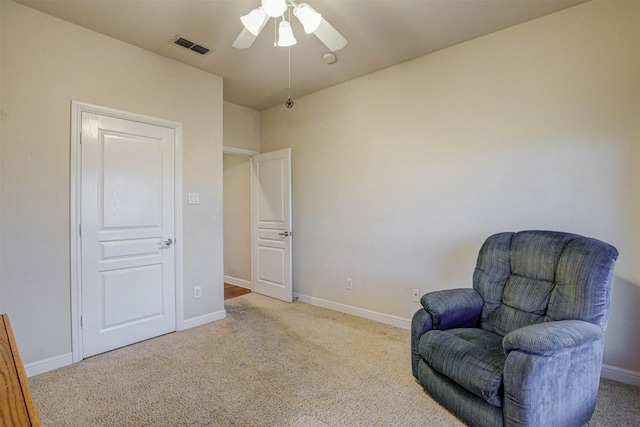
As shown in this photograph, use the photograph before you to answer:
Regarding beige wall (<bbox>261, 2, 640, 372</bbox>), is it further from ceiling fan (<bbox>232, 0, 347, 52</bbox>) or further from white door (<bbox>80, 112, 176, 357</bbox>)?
white door (<bbox>80, 112, 176, 357</bbox>)

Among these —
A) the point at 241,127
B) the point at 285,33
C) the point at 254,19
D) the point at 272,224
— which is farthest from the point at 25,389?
the point at 241,127

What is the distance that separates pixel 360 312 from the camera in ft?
11.5

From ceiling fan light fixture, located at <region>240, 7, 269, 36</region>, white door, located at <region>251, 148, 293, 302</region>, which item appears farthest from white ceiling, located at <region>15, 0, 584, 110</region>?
Answer: white door, located at <region>251, 148, 293, 302</region>

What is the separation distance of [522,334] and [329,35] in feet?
6.61

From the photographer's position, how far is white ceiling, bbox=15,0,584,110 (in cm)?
223

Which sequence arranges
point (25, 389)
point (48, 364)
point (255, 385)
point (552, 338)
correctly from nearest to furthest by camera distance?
point (25, 389) → point (552, 338) → point (255, 385) → point (48, 364)

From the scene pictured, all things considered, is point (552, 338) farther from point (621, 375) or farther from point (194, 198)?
point (194, 198)

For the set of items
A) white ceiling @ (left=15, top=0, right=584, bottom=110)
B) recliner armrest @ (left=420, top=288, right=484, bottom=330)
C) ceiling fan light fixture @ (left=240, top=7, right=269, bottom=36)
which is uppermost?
white ceiling @ (left=15, top=0, right=584, bottom=110)

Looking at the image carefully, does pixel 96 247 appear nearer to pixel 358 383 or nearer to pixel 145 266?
pixel 145 266

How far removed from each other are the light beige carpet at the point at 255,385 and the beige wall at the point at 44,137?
1.71 feet

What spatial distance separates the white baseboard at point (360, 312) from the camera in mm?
3162

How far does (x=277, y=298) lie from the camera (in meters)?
4.17

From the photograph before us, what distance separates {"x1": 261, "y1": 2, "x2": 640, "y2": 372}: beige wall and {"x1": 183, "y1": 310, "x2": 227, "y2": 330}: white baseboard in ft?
3.58

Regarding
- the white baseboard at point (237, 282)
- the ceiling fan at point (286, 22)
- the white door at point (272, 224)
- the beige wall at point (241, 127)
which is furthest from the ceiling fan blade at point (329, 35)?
the white baseboard at point (237, 282)
